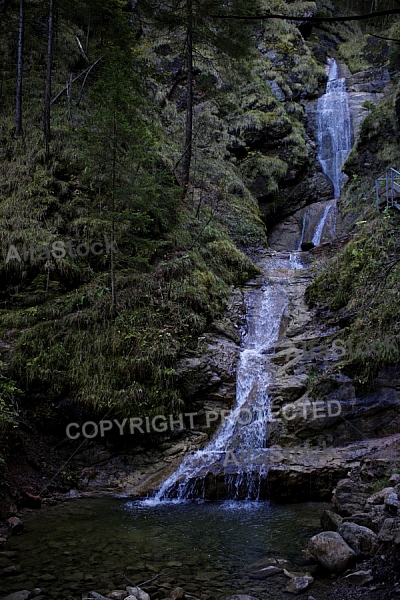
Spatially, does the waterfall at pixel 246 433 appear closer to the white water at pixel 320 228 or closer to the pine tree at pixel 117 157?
the pine tree at pixel 117 157

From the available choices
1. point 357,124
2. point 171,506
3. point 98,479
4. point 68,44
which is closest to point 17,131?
point 68,44

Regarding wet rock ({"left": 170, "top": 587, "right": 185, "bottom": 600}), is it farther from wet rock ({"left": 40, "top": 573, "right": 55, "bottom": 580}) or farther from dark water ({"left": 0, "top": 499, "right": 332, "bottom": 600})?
wet rock ({"left": 40, "top": 573, "right": 55, "bottom": 580})

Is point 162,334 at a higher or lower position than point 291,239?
lower

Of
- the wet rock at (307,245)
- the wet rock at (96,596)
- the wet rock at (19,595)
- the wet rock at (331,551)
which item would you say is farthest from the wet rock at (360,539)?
the wet rock at (307,245)

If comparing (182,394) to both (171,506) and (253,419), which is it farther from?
(171,506)

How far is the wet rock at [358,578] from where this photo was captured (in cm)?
421

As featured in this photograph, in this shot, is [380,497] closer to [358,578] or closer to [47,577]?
[358,578]

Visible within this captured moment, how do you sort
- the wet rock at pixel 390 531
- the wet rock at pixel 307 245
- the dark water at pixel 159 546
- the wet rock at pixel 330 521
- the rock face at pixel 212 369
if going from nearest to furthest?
the wet rock at pixel 390 531
the dark water at pixel 159 546
the wet rock at pixel 330 521
the rock face at pixel 212 369
the wet rock at pixel 307 245

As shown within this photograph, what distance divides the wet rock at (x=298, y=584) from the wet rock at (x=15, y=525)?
364 cm

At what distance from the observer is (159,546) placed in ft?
18.1

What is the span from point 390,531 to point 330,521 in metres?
1.36

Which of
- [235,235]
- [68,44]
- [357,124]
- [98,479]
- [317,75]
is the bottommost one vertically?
[98,479]

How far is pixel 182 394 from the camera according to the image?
9656 mm

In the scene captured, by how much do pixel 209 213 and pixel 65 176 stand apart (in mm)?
5405
